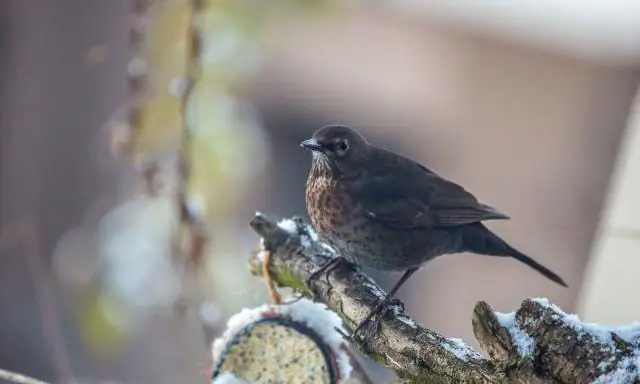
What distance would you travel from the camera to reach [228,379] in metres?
1.16

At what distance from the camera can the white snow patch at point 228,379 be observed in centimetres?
116

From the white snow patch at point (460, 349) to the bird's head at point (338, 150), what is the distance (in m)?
0.55

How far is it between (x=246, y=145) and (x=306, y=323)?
100 cm

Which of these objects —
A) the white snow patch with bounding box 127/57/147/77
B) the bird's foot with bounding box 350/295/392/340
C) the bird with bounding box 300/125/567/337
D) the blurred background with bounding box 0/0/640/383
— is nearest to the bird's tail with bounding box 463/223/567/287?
the bird with bounding box 300/125/567/337

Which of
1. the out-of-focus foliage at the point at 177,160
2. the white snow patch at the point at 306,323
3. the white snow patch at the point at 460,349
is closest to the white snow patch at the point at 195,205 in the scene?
the out-of-focus foliage at the point at 177,160

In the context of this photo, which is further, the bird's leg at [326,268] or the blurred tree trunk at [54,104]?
the blurred tree trunk at [54,104]

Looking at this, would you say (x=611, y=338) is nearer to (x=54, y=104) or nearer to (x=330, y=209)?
(x=330, y=209)

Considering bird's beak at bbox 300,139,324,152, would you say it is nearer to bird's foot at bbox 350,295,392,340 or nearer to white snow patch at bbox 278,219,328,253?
white snow patch at bbox 278,219,328,253

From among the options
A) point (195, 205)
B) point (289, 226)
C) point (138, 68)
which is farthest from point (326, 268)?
point (138, 68)

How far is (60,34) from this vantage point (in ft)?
8.93

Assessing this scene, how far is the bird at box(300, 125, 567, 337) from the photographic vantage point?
150cm

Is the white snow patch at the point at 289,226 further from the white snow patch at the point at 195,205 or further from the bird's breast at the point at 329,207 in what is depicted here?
the white snow patch at the point at 195,205

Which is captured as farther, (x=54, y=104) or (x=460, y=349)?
(x=54, y=104)

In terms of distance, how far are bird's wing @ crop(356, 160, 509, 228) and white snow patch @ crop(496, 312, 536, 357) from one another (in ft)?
2.17
